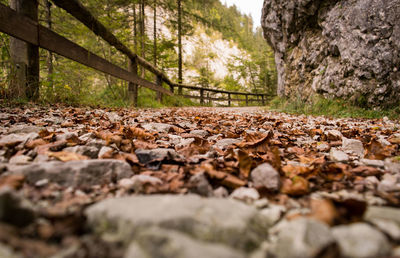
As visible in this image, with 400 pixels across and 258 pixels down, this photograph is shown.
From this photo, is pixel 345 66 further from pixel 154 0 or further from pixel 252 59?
pixel 252 59

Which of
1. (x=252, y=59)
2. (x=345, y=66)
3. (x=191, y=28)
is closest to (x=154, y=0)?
(x=191, y=28)

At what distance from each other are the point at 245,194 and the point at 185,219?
0.35m

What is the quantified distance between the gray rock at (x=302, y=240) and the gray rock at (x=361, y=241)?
0.03 metres

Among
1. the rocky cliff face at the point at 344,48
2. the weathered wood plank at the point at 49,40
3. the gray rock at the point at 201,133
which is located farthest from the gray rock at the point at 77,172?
the rocky cliff face at the point at 344,48

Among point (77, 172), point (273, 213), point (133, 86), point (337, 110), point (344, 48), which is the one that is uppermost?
point (344, 48)

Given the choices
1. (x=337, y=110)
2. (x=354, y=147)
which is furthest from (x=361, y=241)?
(x=337, y=110)

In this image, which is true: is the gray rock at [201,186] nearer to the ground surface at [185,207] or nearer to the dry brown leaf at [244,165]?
the ground surface at [185,207]

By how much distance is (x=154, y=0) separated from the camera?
8.91 m

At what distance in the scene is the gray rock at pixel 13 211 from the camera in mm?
452

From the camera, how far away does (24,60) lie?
101 inches

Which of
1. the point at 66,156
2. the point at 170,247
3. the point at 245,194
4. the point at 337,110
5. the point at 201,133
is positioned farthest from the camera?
the point at 337,110

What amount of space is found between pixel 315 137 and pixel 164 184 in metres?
1.74

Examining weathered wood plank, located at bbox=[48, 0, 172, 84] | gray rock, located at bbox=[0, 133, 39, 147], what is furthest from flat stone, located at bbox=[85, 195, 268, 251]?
weathered wood plank, located at bbox=[48, 0, 172, 84]

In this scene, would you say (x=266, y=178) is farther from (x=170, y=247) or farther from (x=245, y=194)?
(x=170, y=247)
